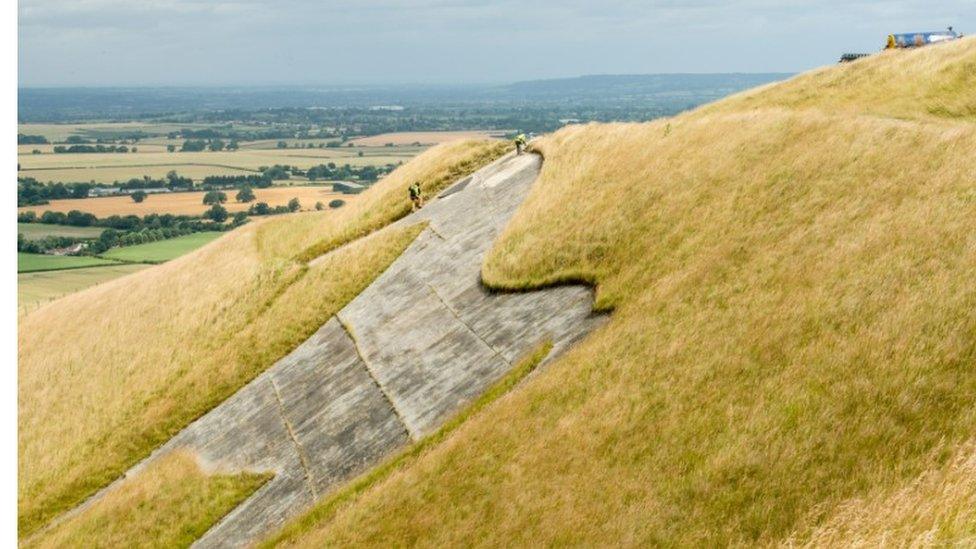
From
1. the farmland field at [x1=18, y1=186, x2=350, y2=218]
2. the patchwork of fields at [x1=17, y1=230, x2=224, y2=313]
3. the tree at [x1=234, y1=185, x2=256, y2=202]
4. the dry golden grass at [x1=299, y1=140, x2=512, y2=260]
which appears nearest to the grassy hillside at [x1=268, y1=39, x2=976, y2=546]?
the dry golden grass at [x1=299, y1=140, x2=512, y2=260]

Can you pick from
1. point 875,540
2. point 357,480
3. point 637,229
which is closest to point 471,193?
point 637,229

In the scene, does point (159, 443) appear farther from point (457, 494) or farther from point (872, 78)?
point (872, 78)

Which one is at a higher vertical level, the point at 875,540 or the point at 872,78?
the point at 872,78

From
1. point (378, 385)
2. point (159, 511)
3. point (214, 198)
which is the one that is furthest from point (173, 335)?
point (214, 198)

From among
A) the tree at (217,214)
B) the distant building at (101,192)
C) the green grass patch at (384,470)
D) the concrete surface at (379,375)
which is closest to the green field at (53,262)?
the tree at (217,214)

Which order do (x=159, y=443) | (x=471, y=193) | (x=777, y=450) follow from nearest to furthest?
(x=777, y=450), (x=159, y=443), (x=471, y=193)

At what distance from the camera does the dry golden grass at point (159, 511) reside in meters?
29.4

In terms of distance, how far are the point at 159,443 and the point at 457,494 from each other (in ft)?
61.8

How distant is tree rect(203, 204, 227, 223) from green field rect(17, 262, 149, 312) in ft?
138

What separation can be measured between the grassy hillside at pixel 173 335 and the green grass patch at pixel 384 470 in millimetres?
13324

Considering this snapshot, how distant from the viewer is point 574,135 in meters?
46.8

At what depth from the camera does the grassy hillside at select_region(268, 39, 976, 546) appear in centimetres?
1794

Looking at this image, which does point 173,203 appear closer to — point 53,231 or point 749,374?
point 53,231

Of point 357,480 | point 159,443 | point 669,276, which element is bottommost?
point 159,443
